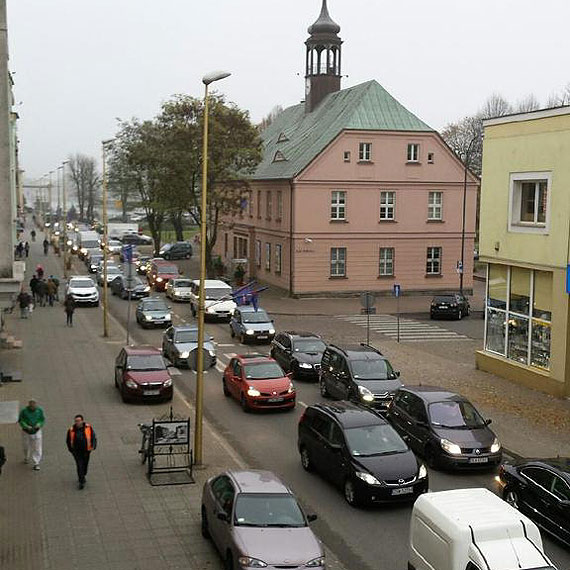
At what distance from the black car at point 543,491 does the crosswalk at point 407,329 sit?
21484 millimetres

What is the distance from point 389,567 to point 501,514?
7.64 feet

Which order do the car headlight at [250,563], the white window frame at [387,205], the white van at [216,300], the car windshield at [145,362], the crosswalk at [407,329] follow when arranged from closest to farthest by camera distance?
the car headlight at [250,563], the car windshield at [145,362], the crosswalk at [407,329], the white van at [216,300], the white window frame at [387,205]

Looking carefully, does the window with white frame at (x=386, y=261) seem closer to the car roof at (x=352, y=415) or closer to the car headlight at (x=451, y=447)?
the car headlight at (x=451, y=447)

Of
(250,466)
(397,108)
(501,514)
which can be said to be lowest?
(250,466)

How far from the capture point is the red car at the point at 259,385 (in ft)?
75.9

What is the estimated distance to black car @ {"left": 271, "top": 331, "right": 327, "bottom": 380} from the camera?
91.4ft

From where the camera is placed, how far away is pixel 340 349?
995 inches

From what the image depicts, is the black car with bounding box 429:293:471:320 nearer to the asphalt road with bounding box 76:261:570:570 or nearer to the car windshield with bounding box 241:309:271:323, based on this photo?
the car windshield with bounding box 241:309:271:323

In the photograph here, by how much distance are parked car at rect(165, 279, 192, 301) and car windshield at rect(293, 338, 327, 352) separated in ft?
68.1

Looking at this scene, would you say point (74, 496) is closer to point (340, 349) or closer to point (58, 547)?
point (58, 547)

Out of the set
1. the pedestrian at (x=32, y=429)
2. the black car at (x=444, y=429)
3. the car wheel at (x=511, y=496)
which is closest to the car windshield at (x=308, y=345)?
the black car at (x=444, y=429)

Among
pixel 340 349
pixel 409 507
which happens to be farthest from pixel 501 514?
pixel 340 349

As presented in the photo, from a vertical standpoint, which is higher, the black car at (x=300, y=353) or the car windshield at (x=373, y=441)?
the car windshield at (x=373, y=441)

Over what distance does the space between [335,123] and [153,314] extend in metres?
21.1
